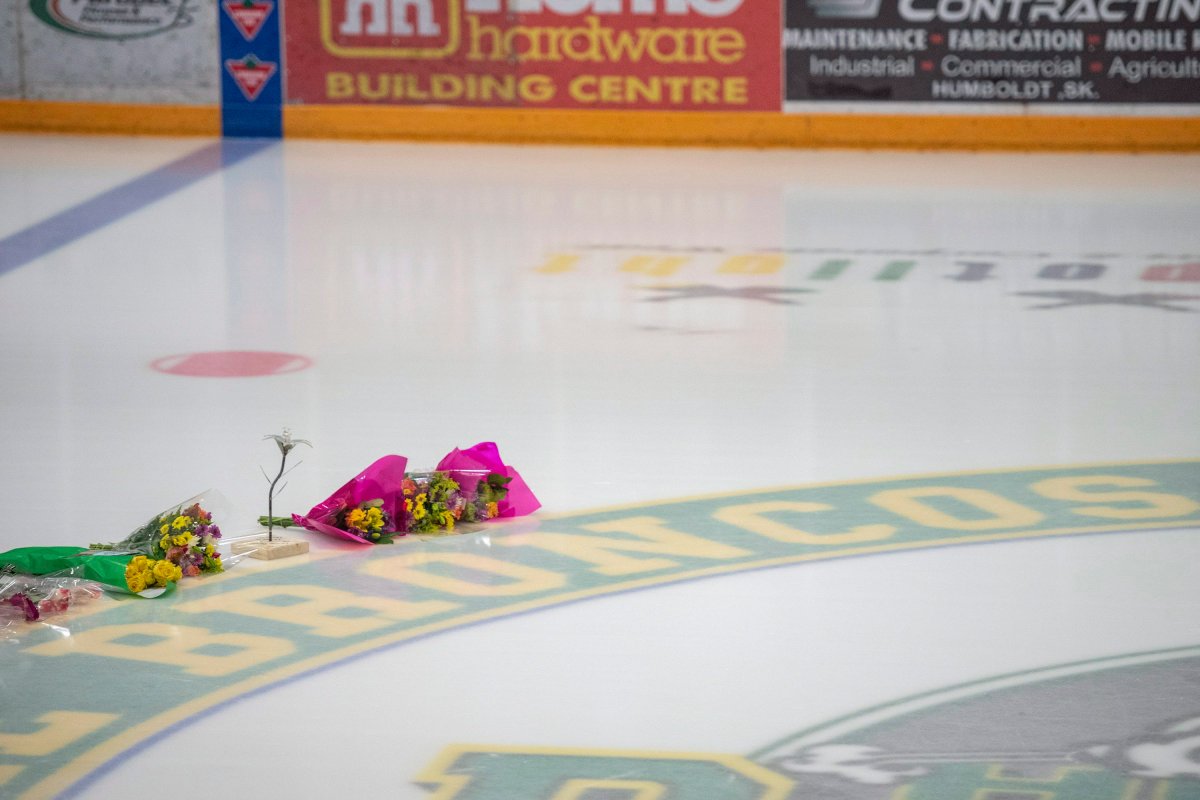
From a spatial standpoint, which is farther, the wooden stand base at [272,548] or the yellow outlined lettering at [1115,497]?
the yellow outlined lettering at [1115,497]

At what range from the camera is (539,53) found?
1522cm

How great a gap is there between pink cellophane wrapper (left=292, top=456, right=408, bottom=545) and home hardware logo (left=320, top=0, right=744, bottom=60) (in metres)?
10.6

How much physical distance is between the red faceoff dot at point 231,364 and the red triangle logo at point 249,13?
853 cm

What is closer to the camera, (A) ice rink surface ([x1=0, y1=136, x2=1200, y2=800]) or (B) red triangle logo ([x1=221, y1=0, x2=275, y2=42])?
(A) ice rink surface ([x1=0, y1=136, x2=1200, y2=800])

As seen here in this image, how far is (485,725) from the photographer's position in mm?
3709

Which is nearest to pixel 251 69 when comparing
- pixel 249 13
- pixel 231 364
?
pixel 249 13

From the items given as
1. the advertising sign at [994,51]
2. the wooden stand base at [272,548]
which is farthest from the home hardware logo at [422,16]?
the wooden stand base at [272,548]

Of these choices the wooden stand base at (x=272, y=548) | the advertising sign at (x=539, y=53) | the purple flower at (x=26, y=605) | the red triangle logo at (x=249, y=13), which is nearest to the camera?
the purple flower at (x=26, y=605)

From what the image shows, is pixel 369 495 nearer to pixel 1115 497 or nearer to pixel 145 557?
pixel 145 557

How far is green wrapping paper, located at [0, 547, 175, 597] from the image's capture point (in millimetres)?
4551

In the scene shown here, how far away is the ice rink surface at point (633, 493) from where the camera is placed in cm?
362

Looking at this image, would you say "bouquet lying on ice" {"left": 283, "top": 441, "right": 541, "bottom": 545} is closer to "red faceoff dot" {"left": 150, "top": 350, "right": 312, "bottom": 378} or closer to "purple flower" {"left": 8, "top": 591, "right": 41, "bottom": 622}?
"purple flower" {"left": 8, "top": 591, "right": 41, "bottom": 622}

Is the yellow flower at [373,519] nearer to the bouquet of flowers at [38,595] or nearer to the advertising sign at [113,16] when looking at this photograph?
the bouquet of flowers at [38,595]

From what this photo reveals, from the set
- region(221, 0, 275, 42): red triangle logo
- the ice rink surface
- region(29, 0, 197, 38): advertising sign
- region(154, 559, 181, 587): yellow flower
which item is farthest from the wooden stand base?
region(29, 0, 197, 38): advertising sign
